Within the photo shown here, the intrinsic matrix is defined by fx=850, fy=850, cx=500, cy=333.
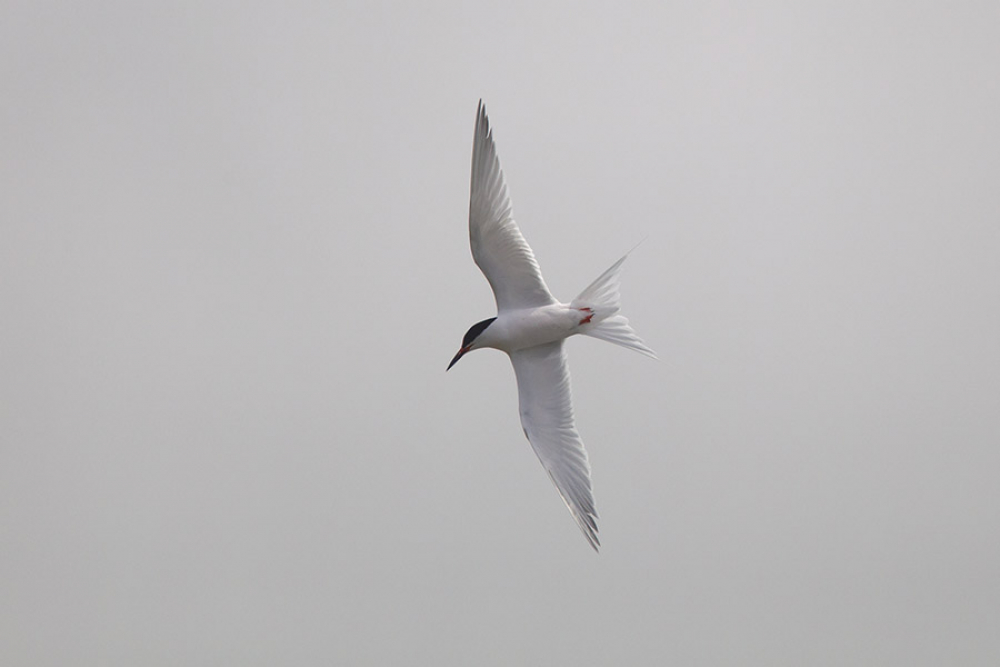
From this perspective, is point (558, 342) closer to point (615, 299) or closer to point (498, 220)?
point (615, 299)

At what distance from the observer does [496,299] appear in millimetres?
3211

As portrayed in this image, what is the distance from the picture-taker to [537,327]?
10.3 ft

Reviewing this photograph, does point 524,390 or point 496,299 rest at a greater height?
point 496,299

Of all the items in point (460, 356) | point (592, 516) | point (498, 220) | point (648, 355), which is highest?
point (498, 220)

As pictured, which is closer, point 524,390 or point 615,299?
point 615,299

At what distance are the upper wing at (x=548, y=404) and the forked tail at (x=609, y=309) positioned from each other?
300mm

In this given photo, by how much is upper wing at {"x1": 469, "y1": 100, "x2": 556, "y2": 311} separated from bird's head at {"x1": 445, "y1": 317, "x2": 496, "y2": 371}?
0.11 m

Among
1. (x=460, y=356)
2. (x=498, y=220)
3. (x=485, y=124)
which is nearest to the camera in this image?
(x=485, y=124)

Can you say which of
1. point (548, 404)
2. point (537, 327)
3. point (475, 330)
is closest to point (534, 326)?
point (537, 327)

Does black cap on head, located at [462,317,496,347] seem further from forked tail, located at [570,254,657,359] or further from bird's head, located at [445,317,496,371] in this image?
forked tail, located at [570,254,657,359]

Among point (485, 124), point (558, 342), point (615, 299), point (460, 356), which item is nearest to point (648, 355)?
point (615, 299)

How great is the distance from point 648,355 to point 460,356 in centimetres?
70

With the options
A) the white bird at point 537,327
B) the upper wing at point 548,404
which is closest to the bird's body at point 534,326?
the white bird at point 537,327

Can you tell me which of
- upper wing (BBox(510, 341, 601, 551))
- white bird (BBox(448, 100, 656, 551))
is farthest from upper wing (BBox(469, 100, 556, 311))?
upper wing (BBox(510, 341, 601, 551))
